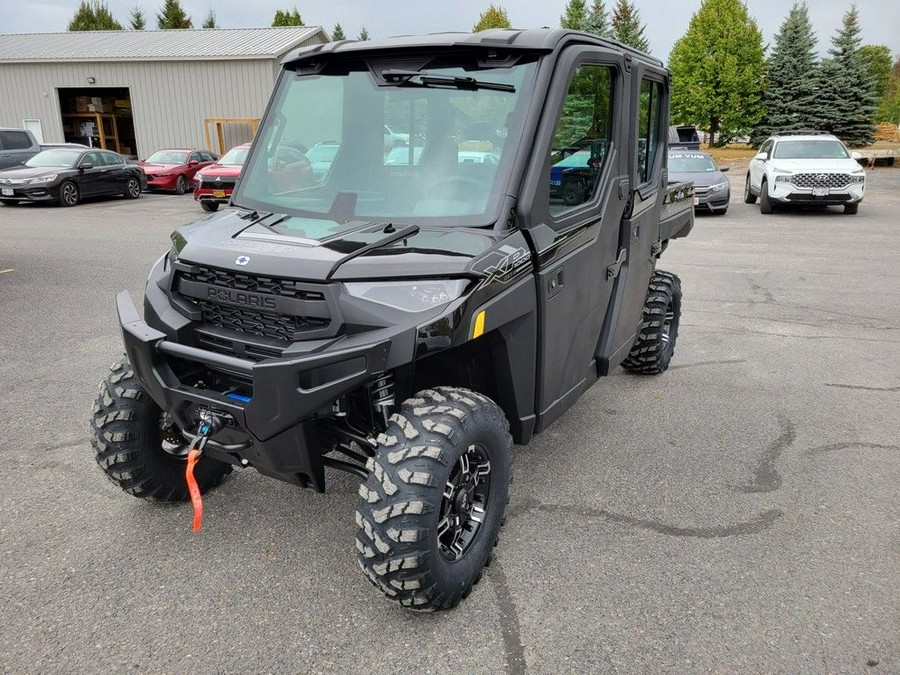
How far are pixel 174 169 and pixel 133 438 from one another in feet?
67.1

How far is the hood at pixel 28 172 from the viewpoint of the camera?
56.3ft

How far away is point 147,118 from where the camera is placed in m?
31.7

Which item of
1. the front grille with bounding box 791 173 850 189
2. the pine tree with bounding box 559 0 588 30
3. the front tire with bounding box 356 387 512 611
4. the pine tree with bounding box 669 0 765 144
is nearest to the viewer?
the front tire with bounding box 356 387 512 611

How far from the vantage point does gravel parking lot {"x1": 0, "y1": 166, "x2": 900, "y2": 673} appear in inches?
106

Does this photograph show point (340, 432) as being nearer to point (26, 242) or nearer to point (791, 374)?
point (791, 374)

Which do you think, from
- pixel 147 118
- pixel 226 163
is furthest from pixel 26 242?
pixel 147 118

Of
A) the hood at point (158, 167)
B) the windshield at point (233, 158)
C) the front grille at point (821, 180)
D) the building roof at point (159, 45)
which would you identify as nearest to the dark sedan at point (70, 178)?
the hood at point (158, 167)

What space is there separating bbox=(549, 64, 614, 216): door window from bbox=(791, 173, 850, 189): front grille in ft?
45.7

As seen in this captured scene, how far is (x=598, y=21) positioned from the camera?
47.7m

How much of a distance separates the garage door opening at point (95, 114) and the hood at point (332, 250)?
1363 inches

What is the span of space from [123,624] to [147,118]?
3307cm

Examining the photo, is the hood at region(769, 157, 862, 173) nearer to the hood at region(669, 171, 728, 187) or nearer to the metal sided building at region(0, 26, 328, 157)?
the hood at region(669, 171, 728, 187)

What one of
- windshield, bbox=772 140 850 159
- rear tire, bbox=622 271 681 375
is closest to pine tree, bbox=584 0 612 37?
windshield, bbox=772 140 850 159

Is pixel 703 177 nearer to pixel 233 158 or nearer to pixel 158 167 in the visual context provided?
pixel 233 158
